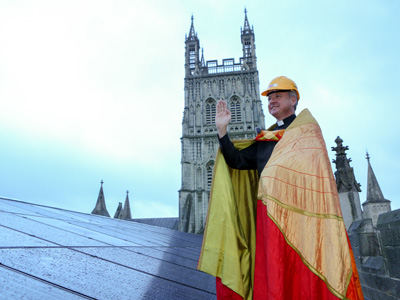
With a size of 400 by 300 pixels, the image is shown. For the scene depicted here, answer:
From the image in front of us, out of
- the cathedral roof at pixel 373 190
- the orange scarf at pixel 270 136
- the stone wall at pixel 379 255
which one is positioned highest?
the cathedral roof at pixel 373 190

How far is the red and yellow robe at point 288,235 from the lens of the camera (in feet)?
5.97

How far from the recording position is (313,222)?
1.93 metres

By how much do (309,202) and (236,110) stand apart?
106 ft

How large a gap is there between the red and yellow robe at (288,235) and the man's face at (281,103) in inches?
8.4

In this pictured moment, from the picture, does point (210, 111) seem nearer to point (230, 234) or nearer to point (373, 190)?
point (373, 190)

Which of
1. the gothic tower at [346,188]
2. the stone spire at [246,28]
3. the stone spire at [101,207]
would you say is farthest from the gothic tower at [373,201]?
the stone spire at [246,28]

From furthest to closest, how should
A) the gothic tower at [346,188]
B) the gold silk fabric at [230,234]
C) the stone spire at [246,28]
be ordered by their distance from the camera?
the stone spire at [246,28] < the gothic tower at [346,188] < the gold silk fabric at [230,234]

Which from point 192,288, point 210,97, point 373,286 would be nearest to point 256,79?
point 210,97

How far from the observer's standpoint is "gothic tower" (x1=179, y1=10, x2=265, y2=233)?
3064 cm

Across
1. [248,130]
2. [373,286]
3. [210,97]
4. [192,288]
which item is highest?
[210,97]

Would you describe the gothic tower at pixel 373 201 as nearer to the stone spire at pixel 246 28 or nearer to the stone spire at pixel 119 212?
the stone spire at pixel 246 28

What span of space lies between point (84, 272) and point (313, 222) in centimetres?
164

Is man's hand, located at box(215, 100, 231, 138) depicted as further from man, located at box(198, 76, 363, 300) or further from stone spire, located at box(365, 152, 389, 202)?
stone spire, located at box(365, 152, 389, 202)

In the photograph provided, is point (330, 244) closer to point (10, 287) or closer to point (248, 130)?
point (10, 287)
